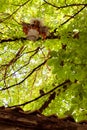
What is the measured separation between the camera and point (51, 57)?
190 inches

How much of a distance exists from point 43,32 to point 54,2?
3.68 meters

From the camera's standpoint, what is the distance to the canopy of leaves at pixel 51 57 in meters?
4.66

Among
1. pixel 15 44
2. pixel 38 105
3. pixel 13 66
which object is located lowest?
pixel 38 105

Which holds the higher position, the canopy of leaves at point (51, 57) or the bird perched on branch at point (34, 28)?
the bird perched on branch at point (34, 28)

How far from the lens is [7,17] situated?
300 inches

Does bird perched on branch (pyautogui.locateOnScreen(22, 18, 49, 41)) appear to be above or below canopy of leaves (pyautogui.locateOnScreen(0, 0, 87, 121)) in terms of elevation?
above

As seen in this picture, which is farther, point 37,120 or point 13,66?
point 13,66

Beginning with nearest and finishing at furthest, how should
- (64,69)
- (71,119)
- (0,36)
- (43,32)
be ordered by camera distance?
1. (71,119)
2. (64,69)
3. (43,32)
4. (0,36)

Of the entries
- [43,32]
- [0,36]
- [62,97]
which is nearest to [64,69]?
[43,32]

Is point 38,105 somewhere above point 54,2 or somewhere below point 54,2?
below

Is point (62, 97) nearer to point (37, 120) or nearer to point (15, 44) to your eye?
point (15, 44)

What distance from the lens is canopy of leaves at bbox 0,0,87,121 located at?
466 centimetres

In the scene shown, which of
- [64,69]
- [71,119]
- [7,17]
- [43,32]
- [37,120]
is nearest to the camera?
[37,120]

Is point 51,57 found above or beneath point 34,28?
beneath
